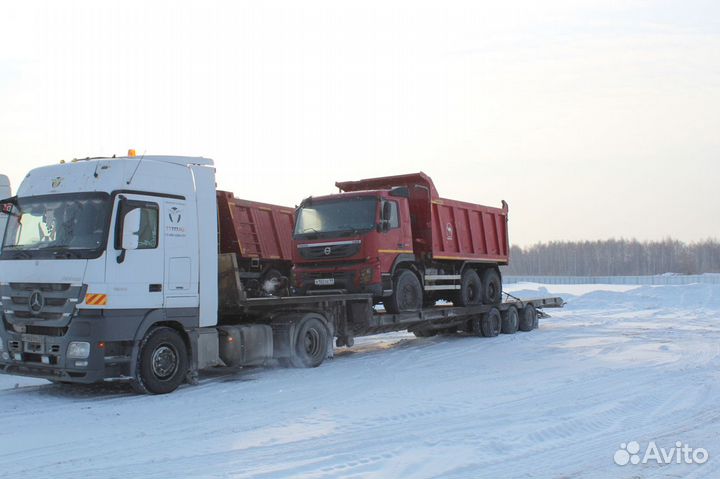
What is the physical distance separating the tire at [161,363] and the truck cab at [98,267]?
3cm

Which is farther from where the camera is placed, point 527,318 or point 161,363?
point 527,318

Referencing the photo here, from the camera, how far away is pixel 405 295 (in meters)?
15.5

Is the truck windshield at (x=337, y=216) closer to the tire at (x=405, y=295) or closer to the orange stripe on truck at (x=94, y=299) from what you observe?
the tire at (x=405, y=295)

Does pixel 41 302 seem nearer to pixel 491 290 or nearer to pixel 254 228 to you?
pixel 254 228

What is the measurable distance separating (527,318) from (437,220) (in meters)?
5.36

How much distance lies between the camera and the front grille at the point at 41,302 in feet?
31.4

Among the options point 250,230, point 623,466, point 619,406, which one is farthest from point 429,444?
point 250,230

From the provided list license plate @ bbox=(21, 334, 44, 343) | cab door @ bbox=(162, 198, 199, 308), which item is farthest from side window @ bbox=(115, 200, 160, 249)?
license plate @ bbox=(21, 334, 44, 343)

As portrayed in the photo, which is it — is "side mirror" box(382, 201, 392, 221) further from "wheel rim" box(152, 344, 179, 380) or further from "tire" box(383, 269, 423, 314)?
"wheel rim" box(152, 344, 179, 380)

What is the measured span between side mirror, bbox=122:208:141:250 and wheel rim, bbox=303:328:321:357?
14.5 feet

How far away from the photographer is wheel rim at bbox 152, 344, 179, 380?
10.3 metres

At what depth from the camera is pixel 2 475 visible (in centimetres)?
620

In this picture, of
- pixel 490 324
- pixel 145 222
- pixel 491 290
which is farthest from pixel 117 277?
pixel 491 290

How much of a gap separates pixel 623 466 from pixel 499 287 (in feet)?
44.6
